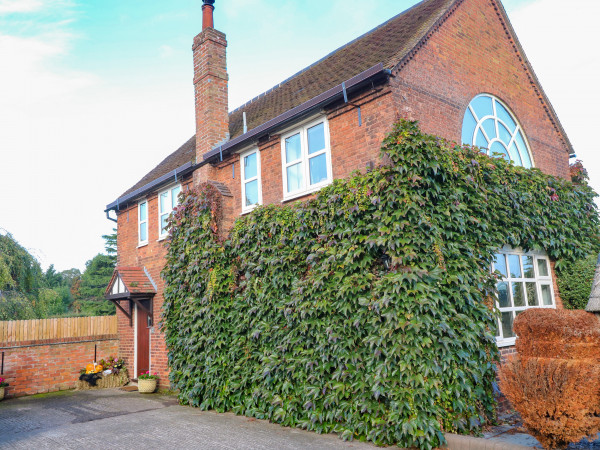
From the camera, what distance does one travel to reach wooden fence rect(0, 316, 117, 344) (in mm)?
12422

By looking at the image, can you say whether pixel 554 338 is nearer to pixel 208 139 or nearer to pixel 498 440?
pixel 498 440

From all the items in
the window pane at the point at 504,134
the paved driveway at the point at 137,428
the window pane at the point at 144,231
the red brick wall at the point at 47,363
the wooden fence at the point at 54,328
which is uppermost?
the window pane at the point at 504,134

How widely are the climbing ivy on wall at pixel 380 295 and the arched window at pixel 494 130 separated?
1157 mm

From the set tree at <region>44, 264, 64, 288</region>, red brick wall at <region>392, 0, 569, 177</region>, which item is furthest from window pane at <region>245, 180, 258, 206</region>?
tree at <region>44, 264, 64, 288</region>

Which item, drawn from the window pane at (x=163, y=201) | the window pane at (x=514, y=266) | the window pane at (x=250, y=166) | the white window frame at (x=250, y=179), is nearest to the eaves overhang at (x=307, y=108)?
the white window frame at (x=250, y=179)

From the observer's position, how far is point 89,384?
1328cm

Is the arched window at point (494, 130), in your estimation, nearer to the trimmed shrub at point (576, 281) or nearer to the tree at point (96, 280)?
the trimmed shrub at point (576, 281)

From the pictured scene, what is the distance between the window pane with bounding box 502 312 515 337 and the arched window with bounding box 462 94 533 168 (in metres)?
3.27

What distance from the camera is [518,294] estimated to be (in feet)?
29.7

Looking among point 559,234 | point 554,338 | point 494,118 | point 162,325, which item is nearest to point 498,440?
point 554,338

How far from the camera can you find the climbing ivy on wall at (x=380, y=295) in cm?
647

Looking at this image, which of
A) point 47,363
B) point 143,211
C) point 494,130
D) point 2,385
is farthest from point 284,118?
point 2,385

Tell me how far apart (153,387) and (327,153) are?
775 cm

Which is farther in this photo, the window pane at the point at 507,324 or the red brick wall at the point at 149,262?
the red brick wall at the point at 149,262
